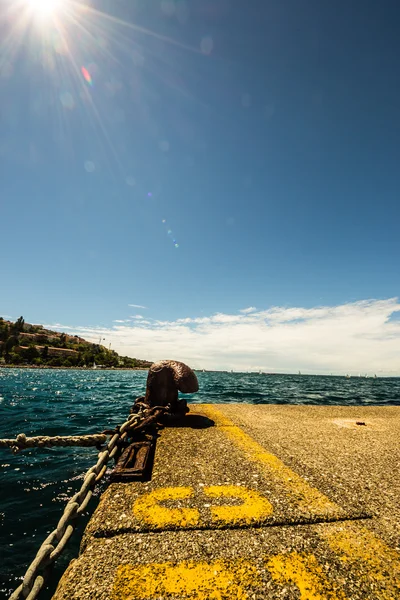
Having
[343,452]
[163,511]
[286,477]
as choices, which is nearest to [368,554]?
[286,477]

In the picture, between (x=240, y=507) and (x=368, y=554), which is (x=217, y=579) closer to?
(x=240, y=507)

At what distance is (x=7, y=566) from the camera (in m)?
2.85

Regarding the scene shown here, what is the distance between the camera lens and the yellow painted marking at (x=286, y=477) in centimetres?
267

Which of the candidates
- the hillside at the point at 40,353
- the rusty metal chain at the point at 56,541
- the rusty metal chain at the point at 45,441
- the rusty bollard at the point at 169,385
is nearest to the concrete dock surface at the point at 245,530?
the rusty metal chain at the point at 56,541

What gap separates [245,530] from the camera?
2.29 metres

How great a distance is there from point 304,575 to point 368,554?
692 mm

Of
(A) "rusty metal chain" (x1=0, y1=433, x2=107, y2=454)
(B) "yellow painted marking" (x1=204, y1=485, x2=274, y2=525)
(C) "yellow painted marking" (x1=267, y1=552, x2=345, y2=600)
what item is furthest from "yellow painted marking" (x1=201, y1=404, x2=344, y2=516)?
(A) "rusty metal chain" (x1=0, y1=433, x2=107, y2=454)

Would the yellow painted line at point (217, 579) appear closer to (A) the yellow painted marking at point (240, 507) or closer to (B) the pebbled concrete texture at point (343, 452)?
(A) the yellow painted marking at point (240, 507)

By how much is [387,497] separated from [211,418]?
4139mm

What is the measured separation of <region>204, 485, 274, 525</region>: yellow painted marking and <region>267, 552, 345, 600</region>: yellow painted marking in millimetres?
453

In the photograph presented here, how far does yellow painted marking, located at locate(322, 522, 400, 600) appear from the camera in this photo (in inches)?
71.1

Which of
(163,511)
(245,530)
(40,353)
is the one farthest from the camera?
(40,353)

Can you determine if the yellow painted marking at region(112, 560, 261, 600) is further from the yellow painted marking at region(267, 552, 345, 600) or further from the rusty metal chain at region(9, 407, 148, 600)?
the rusty metal chain at region(9, 407, 148, 600)

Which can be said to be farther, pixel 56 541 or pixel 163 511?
pixel 163 511
